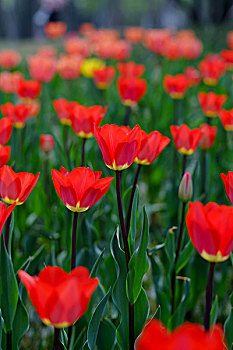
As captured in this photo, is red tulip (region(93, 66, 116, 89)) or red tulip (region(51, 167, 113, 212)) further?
red tulip (region(93, 66, 116, 89))

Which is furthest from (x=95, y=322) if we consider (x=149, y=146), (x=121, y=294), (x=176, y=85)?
(x=176, y=85)

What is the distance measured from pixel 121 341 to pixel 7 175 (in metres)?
0.47

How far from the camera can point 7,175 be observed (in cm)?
98

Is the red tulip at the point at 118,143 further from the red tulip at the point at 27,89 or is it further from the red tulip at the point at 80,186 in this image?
the red tulip at the point at 27,89

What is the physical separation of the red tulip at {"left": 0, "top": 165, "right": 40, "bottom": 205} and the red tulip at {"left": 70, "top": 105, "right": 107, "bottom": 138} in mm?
484

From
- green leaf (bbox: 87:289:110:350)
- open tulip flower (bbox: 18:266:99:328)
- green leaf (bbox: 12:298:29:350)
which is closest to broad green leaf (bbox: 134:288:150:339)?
green leaf (bbox: 87:289:110:350)

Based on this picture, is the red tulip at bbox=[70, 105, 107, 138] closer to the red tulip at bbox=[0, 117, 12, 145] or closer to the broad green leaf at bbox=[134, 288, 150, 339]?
the red tulip at bbox=[0, 117, 12, 145]

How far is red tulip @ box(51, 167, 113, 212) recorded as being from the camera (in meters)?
0.91

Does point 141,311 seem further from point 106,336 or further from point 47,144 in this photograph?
point 47,144

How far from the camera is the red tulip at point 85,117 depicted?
1440 millimetres

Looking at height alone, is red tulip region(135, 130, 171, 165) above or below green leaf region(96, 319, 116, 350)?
above

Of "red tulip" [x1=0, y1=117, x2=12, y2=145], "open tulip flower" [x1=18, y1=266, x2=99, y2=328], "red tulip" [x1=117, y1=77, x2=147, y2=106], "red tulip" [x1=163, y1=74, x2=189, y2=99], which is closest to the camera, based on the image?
"open tulip flower" [x1=18, y1=266, x2=99, y2=328]

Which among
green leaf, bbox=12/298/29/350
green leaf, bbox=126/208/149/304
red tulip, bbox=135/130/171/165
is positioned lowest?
green leaf, bbox=12/298/29/350

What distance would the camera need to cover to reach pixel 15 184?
39.0 inches
